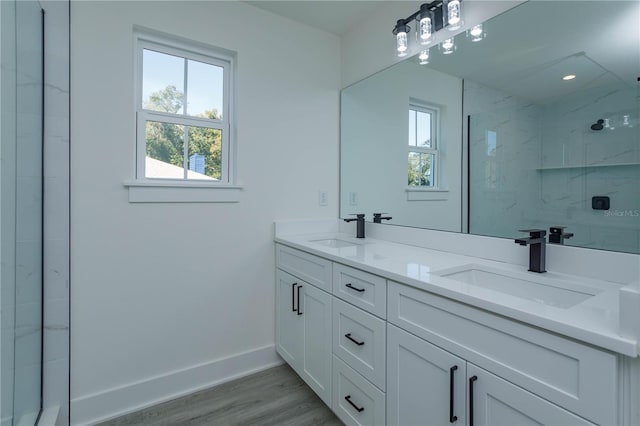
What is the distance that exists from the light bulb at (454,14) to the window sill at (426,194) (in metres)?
0.86

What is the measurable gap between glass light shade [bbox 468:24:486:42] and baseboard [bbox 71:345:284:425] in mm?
2240

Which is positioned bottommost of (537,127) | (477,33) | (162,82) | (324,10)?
(537,127)

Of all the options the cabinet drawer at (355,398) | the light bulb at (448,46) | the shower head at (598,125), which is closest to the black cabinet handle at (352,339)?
the cabinet drawer at (355,398)

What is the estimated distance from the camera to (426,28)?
1.72 m

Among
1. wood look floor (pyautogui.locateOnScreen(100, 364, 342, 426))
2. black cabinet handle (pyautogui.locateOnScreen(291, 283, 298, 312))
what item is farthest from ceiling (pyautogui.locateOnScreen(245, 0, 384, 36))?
wood look floor (pyautogui.locateOnScreen(100, 364, 342, 426))

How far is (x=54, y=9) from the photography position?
61.3 inches

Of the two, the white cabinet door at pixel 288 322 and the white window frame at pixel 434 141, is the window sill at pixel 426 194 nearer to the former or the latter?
the white window frame at pixel 434 141

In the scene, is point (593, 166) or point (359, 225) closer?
point (593, 166)

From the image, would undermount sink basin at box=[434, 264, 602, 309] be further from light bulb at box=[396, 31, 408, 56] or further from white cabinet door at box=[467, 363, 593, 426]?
light bulb at box=[396, 31, 408, 56]

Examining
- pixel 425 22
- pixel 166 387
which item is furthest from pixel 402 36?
pixel 166 387

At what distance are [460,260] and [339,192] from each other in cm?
121

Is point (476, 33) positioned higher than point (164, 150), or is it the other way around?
point (476, 33)

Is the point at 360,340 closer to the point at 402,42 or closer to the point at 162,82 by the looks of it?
the point at 402,42

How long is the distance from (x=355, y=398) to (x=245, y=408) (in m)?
0.72
